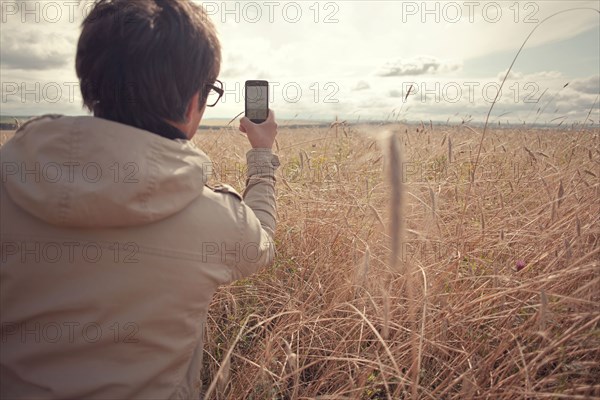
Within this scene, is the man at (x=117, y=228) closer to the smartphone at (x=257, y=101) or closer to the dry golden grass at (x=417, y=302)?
the dry golden grass at (x=417, y=302)

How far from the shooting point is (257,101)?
157cm

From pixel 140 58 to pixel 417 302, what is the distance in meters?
1.31

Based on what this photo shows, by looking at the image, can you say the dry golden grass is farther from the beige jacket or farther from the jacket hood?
the jacket hood

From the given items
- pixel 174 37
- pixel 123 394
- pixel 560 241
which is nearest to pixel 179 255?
pixel 123 394

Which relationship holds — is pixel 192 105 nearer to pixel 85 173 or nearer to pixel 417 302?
pixel 85 173

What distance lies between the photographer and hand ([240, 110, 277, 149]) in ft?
4.64

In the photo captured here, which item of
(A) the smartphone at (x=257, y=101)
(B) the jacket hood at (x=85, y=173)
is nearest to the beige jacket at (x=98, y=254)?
(B) the jacket hood at (x=85, y=173)

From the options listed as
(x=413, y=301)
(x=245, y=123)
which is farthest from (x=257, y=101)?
→ (x=413, y=301)

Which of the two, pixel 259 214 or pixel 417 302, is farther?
pixel 417 302

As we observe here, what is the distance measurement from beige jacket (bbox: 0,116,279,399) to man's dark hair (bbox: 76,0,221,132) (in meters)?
0.15

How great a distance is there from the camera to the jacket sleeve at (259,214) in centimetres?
104

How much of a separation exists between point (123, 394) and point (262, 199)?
68cm

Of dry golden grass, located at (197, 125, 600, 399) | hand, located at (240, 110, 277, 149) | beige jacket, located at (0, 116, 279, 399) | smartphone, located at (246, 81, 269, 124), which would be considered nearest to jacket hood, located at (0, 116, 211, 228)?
beige jacket, located at (0, 116, 279, 399)

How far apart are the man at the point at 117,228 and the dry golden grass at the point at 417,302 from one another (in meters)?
0.21
